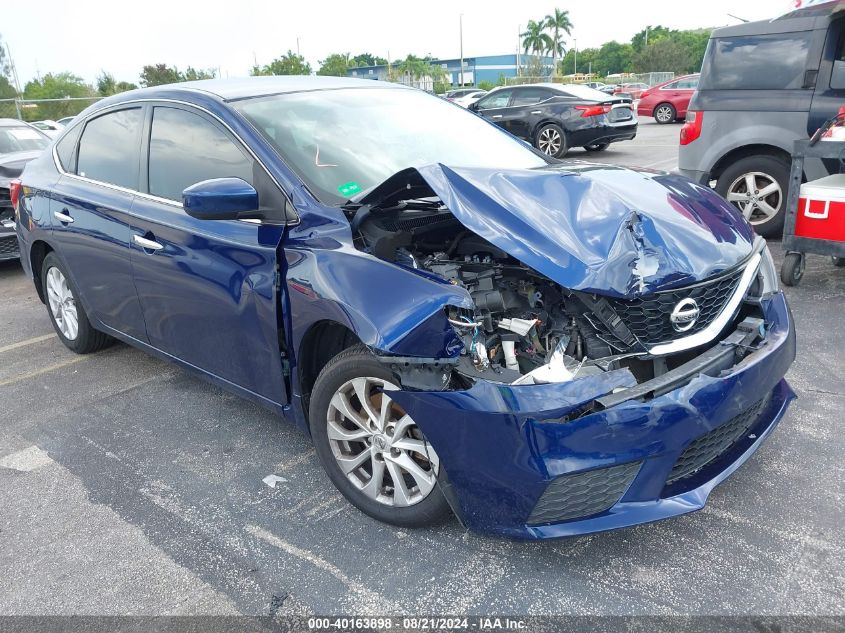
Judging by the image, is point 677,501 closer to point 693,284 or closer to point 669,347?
point 669,347

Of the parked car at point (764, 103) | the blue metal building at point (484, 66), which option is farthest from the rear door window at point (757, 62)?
the blue metal building at point (484, 66)

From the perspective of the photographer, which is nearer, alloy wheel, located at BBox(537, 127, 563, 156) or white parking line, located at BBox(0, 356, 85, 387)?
white parking line, located at BBox(0, 356, 85, 387)

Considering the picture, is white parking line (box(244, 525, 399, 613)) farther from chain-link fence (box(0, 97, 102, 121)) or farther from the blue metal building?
the blue metal building

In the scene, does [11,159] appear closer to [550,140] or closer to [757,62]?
[757,62]

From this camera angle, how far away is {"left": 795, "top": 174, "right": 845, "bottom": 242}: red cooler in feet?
15.3

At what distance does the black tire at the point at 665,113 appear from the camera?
2136 centimetres

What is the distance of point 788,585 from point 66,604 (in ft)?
8.10

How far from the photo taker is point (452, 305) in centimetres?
223

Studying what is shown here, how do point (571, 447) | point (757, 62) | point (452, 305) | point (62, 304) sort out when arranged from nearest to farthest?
1. point (571, 447)
2. point (452, 305)
3. point (62, 304)
4. point (757, 62)

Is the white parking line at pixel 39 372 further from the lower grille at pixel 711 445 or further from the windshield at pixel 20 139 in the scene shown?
the windshield at pixel 20 139

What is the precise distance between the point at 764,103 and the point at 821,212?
2008mm

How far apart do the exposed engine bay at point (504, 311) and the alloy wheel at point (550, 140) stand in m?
10.7

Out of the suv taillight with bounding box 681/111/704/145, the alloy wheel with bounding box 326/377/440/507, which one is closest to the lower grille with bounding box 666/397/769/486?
the alloy wheel with bounding box 326/377/440/507

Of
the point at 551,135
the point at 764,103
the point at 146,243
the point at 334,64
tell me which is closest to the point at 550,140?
the point at 551,135
